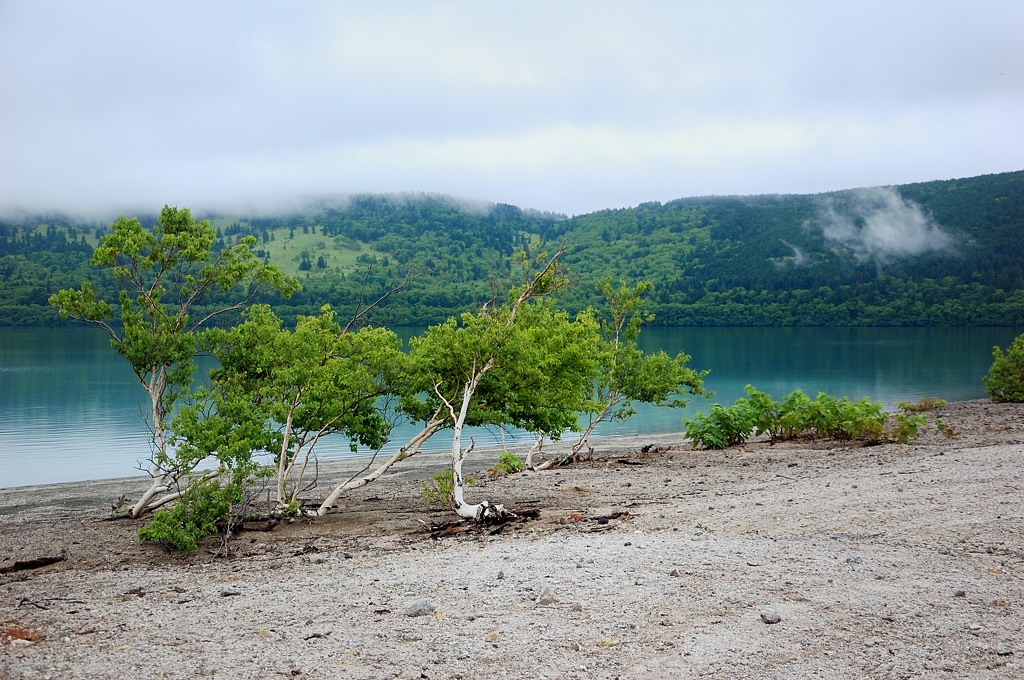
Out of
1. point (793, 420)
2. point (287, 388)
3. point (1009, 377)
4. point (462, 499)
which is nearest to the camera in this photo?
point (462, 499)

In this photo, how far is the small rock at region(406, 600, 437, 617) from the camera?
8.94 meters

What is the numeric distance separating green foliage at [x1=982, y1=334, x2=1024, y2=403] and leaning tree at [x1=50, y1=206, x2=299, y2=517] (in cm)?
3649

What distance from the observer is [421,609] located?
9.02 meters

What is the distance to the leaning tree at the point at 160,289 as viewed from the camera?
17.2 m

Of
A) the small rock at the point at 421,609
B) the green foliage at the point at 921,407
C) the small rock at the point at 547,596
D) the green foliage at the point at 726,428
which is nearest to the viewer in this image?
the small rock at the point at 421,609

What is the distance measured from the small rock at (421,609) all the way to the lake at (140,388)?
367 inches

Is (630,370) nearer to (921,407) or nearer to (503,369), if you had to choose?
(503,369)

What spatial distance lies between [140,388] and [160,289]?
52273 millimetres

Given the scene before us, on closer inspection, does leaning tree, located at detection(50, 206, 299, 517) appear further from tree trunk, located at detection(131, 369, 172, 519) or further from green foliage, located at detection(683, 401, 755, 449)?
green foliage, located at detection(683, 401, 755, 449)

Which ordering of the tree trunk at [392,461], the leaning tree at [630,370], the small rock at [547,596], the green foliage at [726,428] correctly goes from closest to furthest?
the small rock at [547,596]
the tree trunk at [392,461]
the green foliage at [726,428]
the leaning tree at [630,370]

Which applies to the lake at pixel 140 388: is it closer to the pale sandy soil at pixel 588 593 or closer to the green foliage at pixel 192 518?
the green foliage at pixel 192 518

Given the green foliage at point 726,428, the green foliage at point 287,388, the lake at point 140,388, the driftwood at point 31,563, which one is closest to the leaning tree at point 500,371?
the green foliage at point 287,388

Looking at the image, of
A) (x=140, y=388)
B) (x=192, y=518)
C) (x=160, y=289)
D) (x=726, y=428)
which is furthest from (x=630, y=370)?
(x=140, y=388)

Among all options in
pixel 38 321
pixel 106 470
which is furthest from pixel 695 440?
pixel 38 321
